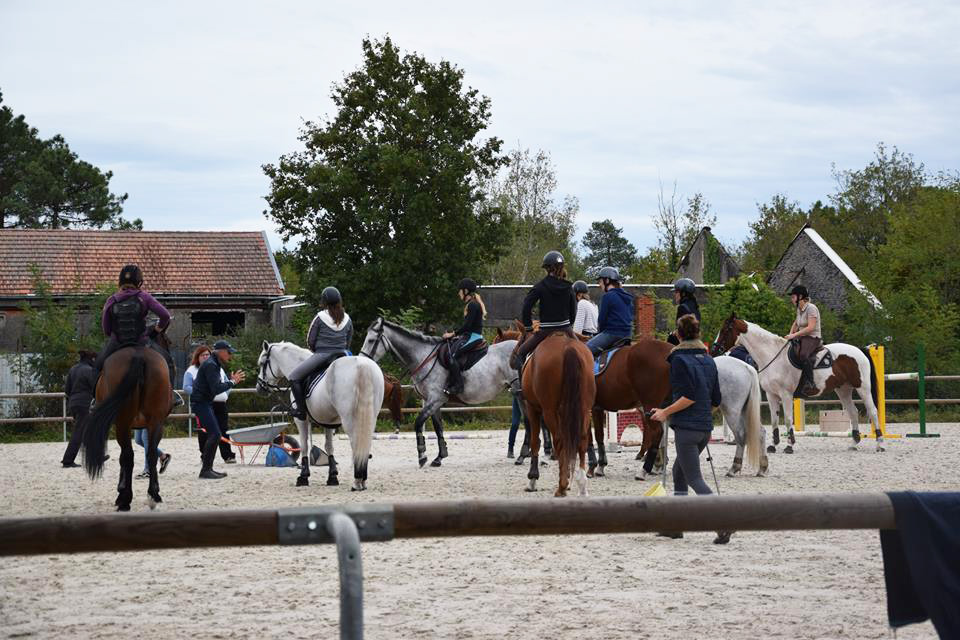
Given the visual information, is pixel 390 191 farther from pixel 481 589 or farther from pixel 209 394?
pixel 481 589

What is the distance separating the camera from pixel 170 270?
39000mm

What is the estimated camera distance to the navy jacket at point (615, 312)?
13828 millimetres

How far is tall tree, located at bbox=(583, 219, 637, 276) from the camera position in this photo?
109312 mm

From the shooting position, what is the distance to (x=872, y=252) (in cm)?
4925

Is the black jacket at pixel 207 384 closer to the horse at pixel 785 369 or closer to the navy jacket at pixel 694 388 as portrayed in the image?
the horse at pixel 785 369

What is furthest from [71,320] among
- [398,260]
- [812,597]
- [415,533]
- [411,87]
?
[415,533]

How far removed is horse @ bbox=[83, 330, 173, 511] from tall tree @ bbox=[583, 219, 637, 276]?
97693 millimetres

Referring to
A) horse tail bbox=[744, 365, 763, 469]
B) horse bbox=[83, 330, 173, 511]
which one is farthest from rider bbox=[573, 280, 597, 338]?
horse bbox=[83, 330, 173, 511]

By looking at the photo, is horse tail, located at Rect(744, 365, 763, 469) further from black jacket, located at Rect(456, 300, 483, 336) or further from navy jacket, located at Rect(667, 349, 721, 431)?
black jacket, located at Rect(456, 300, 483, 336)

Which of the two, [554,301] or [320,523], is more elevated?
[554,301]

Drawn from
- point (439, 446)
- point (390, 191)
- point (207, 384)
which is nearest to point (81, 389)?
point (207, 384)

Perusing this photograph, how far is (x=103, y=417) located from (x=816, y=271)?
119ft

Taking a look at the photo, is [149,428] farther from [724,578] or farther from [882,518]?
[882,518]

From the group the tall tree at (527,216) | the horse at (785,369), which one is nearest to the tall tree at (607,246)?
the tall tree at (527,216)
